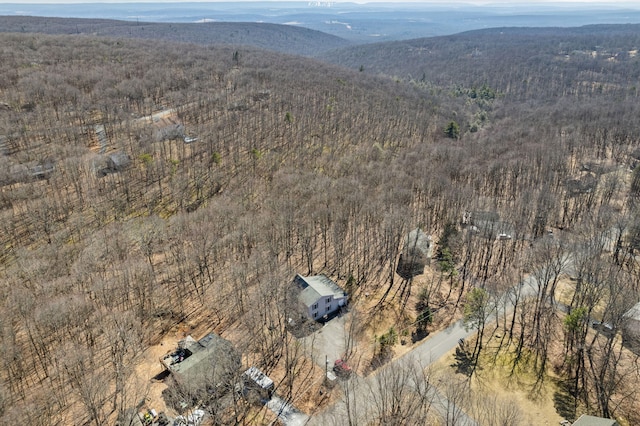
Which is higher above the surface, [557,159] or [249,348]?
[557,159]

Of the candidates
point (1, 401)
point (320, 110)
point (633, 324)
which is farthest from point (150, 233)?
point (320, 110)

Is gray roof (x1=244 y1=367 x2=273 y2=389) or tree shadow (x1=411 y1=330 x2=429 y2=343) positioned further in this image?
tree shadow (x1=411 y1=330 x2=429 y2=343)

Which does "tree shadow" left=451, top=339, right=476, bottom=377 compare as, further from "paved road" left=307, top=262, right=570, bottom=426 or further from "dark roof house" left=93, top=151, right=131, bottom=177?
"dark roof house" left=93, top=151, right=131, bottom=177

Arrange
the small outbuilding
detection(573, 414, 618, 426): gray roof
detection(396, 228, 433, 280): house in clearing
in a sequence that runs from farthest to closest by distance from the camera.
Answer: detection(396, 228, 433, 280): house in clearing < the small outbuilding < detection(573, 414, 618, 426): gray roof

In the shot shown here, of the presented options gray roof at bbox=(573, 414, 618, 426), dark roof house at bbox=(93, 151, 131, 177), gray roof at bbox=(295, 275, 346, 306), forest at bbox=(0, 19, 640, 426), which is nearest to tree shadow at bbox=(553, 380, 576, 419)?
forest at bbox=(0, 19, 640, 426)

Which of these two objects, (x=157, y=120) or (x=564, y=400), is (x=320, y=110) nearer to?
(x=157, y=120)

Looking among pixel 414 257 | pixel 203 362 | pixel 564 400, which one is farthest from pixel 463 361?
pixel 203 362

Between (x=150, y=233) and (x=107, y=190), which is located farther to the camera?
(x=107, y=190)
